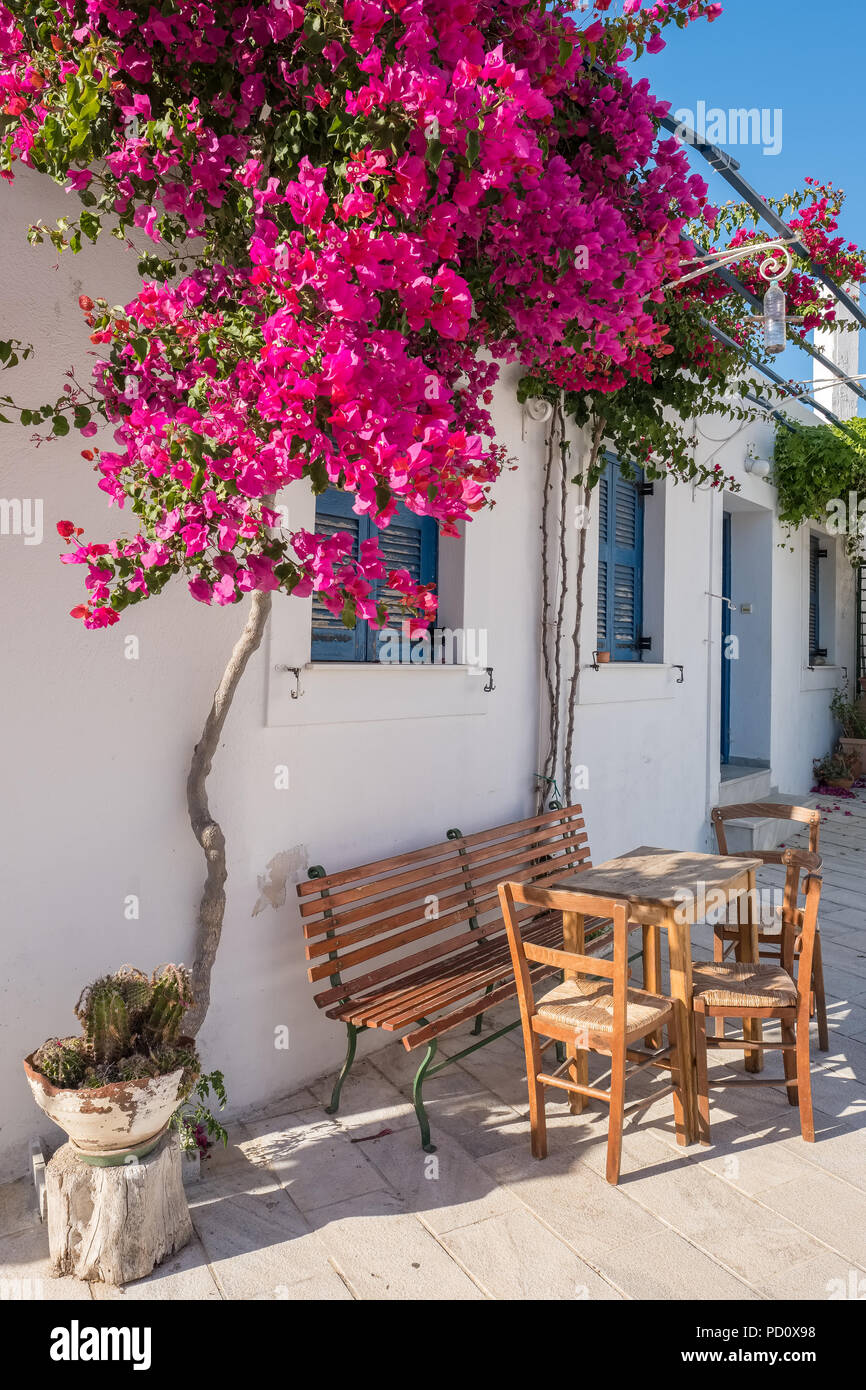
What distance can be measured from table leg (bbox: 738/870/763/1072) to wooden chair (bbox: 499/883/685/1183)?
558 millimetres

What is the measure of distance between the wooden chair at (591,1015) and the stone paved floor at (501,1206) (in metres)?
0.18

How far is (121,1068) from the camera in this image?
2.56 meters

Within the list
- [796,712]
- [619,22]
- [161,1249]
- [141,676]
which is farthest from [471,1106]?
[796,712]

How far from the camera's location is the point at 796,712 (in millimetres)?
9688

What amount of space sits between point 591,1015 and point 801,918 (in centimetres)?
118

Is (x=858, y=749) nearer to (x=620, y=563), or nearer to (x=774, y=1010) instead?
(x=620, y=563)

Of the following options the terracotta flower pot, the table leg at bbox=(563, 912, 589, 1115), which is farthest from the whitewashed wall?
the table leg at bbox=(563, 912, 589, 1115)

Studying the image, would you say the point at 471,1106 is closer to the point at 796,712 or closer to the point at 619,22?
the point at 619,22

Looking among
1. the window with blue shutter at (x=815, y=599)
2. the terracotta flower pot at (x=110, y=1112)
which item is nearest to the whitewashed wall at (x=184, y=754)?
the terracotta flower pot at (x=110, y=1112)

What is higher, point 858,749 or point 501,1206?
point 858,749

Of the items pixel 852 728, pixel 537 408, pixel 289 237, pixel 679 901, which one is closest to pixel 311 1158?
pixel 679 901

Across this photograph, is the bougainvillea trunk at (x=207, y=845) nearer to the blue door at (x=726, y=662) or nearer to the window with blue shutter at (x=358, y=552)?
the window with blue shutter at (x=358, y=552)

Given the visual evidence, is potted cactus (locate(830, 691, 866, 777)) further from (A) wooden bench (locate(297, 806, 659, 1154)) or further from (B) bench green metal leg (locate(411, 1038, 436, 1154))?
(B) bench green metal leg (locate(411, 1038, 436, 1154))

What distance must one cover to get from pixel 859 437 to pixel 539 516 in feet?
17.7
